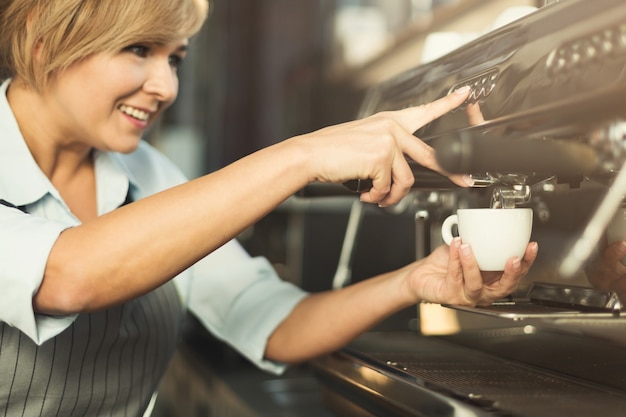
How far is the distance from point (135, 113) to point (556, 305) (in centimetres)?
61

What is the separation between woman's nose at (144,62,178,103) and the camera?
1.03 meters

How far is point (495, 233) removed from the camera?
2.17 ft

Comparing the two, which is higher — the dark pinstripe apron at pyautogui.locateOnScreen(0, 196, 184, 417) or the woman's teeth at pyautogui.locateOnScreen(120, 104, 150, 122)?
the woman's teeth at pyautogui.locateOnScreen(120, 104, 150, 122)

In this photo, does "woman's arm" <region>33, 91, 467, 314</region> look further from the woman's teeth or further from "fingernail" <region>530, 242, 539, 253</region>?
the woman's teeth

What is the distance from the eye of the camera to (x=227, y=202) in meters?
0.69

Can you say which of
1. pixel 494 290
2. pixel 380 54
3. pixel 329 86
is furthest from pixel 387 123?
pixel 329 86

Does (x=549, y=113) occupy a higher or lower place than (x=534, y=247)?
higher

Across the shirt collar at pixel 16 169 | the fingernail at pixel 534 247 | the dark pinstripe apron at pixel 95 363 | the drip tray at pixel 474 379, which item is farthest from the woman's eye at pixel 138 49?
the fingernail at pixel 534 247

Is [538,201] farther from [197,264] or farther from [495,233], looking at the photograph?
[197,264]

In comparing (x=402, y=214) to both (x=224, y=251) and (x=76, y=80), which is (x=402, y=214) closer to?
(x=224, y=251)

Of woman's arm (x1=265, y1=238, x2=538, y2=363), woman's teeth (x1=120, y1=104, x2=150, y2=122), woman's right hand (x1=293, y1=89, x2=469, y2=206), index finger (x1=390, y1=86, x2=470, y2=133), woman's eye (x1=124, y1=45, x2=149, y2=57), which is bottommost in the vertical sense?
woman's arm (x1=265, y1=238, x2=538, y2=363)

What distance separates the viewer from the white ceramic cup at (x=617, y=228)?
0.66 meters

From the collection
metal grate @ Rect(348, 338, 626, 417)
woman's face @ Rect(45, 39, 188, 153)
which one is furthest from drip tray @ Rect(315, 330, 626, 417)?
woman's face @ Rect(45, 39, 188, 153)

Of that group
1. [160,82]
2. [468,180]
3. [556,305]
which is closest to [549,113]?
[468,180]
